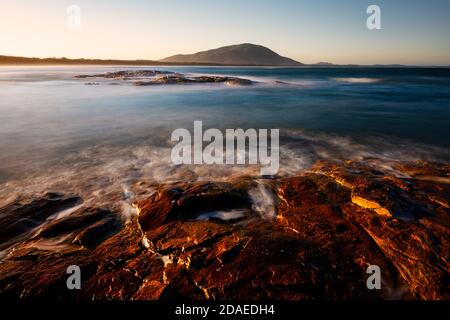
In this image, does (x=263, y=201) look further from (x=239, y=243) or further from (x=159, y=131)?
(x=159, y=131)

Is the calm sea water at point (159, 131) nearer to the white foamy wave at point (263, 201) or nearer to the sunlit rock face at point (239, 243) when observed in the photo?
the white foamy wave at point (263, 201)

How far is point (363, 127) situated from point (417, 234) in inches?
459

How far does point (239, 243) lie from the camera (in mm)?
4012

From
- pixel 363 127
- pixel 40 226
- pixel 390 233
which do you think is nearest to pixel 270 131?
pixel 363 127

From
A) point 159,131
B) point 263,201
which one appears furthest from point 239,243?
point 159,131

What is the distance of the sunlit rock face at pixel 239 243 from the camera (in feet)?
11.4

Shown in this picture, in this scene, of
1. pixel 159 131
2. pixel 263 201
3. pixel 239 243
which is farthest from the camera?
pixel 159 131

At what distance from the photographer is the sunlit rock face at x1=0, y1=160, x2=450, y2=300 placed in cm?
347

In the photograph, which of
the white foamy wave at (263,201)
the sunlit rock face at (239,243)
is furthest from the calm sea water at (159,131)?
the sunlit rock face at (239,243)

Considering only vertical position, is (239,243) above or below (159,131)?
below

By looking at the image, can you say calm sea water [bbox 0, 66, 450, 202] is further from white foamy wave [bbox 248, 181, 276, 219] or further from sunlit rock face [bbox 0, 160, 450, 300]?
sunlit rock face [bbox 0, 160, 450, 300]

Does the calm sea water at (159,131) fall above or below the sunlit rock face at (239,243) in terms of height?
above

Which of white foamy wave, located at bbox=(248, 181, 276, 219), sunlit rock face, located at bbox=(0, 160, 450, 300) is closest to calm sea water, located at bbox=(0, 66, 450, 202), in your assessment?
A: white foamy wave, located at bbox=(248, 181, 276, 219)
